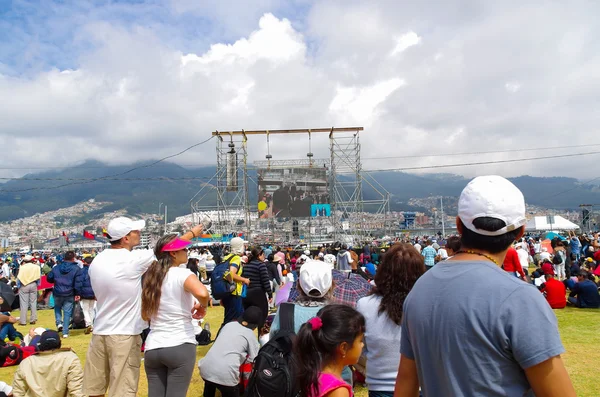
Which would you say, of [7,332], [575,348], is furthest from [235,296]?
[575,348]

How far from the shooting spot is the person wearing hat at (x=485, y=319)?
1.21m

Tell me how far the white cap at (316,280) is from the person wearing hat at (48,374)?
220 cm

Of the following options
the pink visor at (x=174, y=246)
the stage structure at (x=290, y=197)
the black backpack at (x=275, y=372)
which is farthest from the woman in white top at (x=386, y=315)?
the stage structure at (x=290, y=197)

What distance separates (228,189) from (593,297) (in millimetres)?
23721

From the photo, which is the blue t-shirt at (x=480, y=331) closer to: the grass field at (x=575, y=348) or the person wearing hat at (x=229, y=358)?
the person wearing hat at (x=229, y=358)

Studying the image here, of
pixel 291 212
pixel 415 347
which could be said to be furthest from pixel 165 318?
pixel 291 212

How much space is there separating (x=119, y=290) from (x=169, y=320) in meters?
0.47

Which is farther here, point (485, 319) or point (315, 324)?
point (315, 324)

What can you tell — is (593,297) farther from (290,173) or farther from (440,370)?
(290,173)

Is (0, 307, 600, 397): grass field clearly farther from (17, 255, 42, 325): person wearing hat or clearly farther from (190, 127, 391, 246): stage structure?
(190, 127, 391, 246): stage structure

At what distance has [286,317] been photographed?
2914 mm

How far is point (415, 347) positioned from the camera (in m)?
1.54

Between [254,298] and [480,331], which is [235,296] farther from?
[480,331]

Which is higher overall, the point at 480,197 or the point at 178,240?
the point at 480,197
